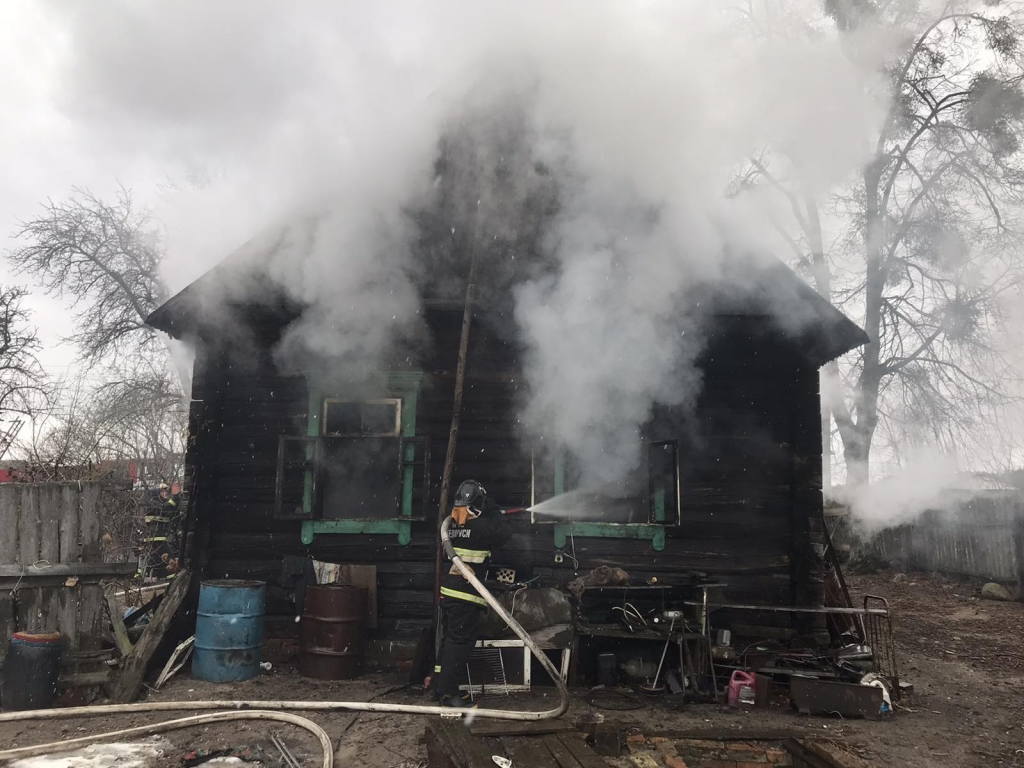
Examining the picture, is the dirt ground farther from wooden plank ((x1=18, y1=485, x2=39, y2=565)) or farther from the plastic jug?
wooden plank ((x1=18, y1=485, x2=39, y2=565))

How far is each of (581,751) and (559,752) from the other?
0.42 feet

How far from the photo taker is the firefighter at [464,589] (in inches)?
208

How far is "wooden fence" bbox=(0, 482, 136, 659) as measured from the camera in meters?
5.55

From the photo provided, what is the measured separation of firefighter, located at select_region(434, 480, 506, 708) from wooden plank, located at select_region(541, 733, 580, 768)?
1.13 m

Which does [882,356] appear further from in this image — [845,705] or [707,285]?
[845,705]

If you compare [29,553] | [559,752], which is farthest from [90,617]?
[559,752]

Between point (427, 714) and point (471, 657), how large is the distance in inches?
34.8

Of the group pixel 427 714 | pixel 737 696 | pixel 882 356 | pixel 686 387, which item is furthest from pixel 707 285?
pixel 882 356

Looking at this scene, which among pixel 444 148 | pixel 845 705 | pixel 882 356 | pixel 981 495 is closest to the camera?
pixel 845 705

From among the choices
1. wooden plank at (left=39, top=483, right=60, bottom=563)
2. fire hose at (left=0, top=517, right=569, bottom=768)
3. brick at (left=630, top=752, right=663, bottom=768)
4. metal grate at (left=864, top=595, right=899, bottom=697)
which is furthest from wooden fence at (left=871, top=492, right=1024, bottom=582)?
wooden plank at (left=39, top=483, right=60, bottom=563)

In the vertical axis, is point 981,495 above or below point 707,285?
below

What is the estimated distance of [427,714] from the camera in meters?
5.04

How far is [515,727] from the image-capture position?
14.7ft

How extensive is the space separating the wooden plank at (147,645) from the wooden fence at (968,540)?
44.3 feet
